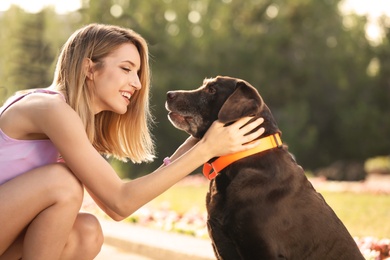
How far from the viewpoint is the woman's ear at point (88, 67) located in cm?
391

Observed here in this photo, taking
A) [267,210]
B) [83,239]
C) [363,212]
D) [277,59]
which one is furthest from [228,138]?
[277,59]

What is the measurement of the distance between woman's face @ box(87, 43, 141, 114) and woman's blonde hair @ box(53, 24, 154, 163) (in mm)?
45

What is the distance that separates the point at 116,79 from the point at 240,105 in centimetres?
80

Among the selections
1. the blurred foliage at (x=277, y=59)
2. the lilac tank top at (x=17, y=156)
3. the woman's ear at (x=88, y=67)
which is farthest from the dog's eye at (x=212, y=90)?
the blurred foliage at (x=277, y=59)

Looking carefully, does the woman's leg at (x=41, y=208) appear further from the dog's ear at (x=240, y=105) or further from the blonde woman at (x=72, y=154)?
the dog's ear at (x=240, y=105)

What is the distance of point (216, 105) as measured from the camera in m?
4.12

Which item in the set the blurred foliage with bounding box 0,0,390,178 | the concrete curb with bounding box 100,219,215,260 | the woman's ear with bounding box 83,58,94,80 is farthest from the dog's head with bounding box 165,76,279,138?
the blurred foliage with bounding box 0,0,390,178

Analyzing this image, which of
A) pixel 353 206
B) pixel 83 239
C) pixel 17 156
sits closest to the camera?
pixel 17 156

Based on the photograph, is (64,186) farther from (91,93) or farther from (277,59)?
(277,59)

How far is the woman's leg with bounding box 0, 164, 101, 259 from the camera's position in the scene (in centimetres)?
358

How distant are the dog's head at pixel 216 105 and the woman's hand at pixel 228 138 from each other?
0.29ft

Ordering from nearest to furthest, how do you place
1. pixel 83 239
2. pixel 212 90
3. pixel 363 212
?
pixel 83 239, pixel 212 90, pixel 363 212

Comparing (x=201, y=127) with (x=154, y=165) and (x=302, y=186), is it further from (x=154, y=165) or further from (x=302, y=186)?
(x=154, y=165)

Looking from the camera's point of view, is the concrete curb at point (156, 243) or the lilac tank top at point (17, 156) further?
the concrete curb at point (156, 243)
